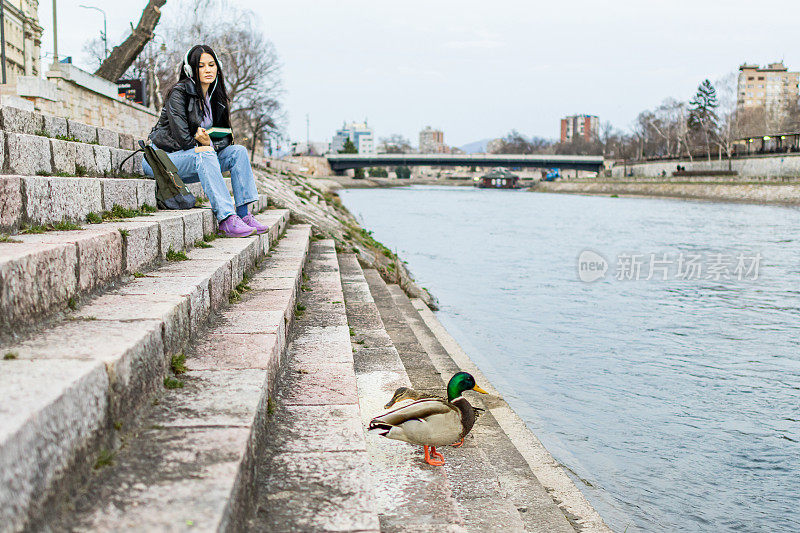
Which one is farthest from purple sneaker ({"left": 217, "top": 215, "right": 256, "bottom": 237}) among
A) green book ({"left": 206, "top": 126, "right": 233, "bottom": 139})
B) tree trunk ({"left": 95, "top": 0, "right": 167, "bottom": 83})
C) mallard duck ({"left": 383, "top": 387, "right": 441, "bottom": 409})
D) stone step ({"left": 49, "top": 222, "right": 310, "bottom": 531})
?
tree trunk ({"left": 95, "top": 0, "right": 167, "bottom": 83})

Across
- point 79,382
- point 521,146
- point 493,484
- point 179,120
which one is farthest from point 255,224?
point 521,146

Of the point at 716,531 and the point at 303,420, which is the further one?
the point at 716,531

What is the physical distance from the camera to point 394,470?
3.01 metres

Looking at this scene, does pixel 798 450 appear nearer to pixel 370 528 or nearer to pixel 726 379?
pixel 726 379

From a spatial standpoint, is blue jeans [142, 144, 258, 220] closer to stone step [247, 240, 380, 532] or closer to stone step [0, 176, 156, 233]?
stone step [0, 176, 156, 233]

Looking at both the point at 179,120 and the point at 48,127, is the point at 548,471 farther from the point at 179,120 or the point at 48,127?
the point at 48,127

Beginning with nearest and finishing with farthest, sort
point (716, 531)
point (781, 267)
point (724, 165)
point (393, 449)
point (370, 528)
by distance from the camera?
point (370, 528) < point (393, 449) < point (716, 531) < point (781, 267) < point (724, 165)

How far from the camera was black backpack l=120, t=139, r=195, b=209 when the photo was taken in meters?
5.13

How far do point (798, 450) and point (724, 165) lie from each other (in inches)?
2737

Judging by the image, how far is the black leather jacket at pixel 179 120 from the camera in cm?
547

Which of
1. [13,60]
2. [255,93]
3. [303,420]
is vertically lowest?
[303,420]

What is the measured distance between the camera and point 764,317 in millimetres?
10477

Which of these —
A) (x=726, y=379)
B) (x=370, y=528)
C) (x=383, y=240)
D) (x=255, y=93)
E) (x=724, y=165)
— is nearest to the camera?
(x=370, y=528)

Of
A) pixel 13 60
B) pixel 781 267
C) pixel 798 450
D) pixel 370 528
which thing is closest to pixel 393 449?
pixel 370 528
